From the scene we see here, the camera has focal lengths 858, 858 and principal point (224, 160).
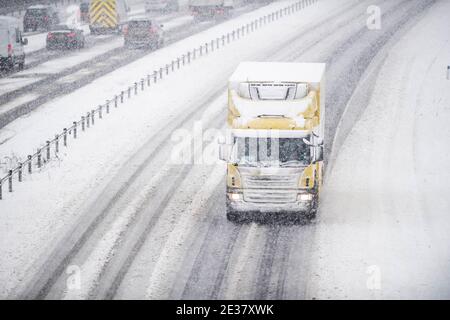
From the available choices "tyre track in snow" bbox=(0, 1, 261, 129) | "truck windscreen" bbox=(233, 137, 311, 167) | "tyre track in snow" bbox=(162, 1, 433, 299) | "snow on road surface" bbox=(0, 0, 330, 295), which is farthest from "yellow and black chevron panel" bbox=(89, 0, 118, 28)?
"truck windscreen" bbox=(233, 137, 311, 167)

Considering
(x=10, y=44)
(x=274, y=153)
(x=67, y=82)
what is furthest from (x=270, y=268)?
(x=10, y=44)

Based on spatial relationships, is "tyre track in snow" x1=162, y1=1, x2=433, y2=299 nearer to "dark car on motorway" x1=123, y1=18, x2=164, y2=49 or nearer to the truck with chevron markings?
"dark car on motorway" x1=123, y1=18, x2=164, y2=49

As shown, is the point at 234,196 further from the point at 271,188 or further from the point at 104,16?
the point at 104,16

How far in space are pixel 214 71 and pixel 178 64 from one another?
2031 mm

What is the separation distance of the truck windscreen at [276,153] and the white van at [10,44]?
24.6 metres

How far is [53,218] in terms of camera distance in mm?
23703

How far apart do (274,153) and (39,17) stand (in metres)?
44.2

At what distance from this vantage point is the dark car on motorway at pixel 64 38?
173 feet

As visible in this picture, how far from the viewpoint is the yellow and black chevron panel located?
59469 mm

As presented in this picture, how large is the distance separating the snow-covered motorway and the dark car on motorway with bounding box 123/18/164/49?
7650 mm

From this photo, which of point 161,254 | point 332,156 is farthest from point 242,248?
point 332,156

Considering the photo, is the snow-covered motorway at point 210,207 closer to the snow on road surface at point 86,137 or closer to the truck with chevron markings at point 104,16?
the snow on road surface at point 86,137
